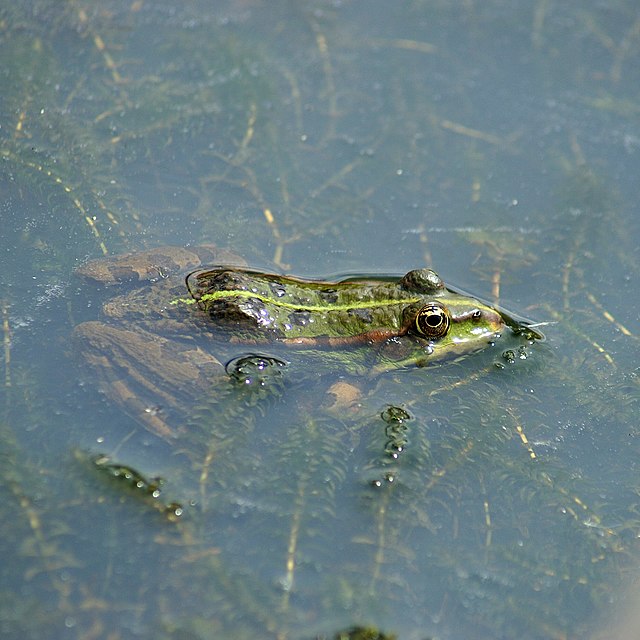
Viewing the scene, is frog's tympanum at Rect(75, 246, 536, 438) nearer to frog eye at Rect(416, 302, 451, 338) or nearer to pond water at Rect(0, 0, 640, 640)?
frog eye at Rect(416, 302, 451, 338)

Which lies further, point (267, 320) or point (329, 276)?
point (329, 276)

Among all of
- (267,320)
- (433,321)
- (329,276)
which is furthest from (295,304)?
(433,321)

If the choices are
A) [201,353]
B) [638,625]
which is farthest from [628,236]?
[201,353]

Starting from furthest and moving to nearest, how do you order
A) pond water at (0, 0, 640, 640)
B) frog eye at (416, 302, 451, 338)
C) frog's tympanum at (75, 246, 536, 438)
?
1. frog eye at (416, 302, 451, 338)
2. frog's tympanum at (75, 246, 536, 438)
3. pond water at (0, 0, 640, 640)

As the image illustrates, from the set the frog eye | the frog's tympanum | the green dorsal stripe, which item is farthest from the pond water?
the green dorsal stripe

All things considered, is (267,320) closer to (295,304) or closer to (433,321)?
(295,304)

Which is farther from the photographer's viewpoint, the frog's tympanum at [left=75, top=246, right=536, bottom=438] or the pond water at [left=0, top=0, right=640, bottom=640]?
the frog's tympanum at [left=75, top=246, right=536, bottom=438]

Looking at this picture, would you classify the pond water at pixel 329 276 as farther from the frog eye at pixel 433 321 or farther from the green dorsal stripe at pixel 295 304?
the green dorsal stripe at pixel 295 304

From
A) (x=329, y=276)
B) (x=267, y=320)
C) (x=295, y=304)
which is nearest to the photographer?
(x=267, y=320)
